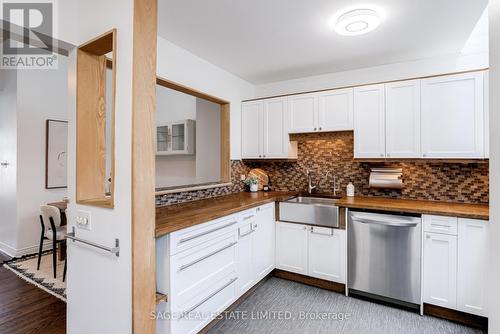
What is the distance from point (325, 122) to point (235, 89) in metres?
1.31

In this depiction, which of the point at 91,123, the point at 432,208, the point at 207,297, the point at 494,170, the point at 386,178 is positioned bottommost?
the point at 207,297

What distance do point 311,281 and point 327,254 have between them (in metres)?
0.39

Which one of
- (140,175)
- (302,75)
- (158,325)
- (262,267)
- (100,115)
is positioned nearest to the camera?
(140,175)

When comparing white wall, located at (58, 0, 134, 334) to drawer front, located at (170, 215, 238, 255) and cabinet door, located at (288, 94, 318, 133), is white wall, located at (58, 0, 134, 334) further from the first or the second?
cabinet door, located at (288, 94, 318, 133)

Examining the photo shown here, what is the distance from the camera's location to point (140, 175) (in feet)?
4.79

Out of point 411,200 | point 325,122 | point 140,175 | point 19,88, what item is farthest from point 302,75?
point 19,88

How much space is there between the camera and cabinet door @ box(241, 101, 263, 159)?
3.58 m

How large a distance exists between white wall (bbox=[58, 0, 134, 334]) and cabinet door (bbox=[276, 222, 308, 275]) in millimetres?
1869

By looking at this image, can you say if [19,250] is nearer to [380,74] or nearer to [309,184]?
[309,184]

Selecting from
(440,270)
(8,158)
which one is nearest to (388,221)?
(440,270)

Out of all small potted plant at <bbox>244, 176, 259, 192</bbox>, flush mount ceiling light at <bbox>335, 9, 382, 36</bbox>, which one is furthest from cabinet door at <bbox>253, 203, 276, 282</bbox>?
flush mount ceiling light at <bbox>335, 9, 382, 36</bbox>

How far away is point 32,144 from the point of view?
3.74 metres

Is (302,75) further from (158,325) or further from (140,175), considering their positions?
(158,325)

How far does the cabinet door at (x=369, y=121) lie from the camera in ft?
9.18
